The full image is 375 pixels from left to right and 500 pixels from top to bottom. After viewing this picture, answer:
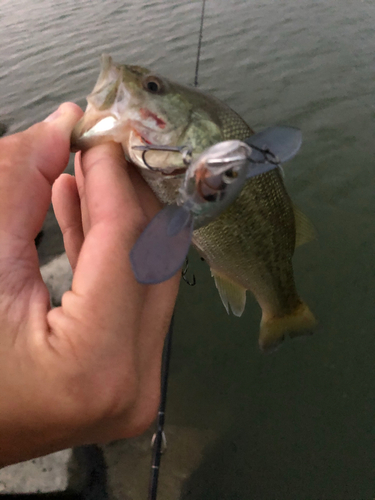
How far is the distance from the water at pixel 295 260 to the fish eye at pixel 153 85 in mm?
2105

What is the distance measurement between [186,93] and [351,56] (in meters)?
5.62

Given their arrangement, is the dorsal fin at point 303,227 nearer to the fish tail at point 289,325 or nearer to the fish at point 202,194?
the fish tail at point 289,325

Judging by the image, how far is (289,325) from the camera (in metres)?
2.02

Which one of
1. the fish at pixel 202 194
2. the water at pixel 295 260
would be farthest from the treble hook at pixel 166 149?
the water at pixel 295 260

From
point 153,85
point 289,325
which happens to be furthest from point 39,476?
point 153,85

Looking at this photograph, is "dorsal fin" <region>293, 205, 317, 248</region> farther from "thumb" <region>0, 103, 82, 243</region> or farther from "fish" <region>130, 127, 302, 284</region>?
"thumb" <region>0, 103, 82, 243</region>

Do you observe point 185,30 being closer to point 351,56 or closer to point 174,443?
point 351,56

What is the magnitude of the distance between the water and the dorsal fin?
129cm

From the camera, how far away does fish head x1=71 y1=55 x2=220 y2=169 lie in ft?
4.16

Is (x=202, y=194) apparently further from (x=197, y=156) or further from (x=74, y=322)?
(x=74, y=322)

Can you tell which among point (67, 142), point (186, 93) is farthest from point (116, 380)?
point (186, 93)

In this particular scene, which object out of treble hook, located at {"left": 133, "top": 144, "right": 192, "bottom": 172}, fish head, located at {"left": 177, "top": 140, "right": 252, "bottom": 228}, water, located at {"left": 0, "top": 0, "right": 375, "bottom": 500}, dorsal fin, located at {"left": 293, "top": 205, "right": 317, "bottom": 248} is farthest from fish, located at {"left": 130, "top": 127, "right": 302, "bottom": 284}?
water, located at {"left": 0, "top": 0, "right": 375, "bottom": 500}

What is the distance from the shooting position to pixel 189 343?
9.50 ft

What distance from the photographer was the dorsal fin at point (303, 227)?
1756mm
